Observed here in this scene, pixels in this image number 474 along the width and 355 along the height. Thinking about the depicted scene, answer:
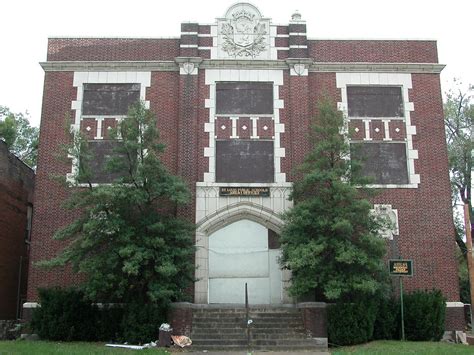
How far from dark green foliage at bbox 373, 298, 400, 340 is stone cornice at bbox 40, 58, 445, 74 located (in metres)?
9.11

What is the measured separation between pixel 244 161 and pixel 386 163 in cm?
534

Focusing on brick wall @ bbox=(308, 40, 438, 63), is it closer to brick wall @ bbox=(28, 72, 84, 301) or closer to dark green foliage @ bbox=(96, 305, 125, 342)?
brick wall @ bbox=(28, 72, 84, 301)

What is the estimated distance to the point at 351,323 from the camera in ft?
58.0

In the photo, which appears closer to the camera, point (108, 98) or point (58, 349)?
point (58, 349)

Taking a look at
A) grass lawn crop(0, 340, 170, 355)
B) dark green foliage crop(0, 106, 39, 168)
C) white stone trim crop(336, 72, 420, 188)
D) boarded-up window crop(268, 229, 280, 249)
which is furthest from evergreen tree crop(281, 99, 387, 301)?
dark green foliage crop(0, 106, 39, 168)

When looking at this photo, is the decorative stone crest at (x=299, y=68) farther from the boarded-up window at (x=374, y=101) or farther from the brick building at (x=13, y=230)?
the brick building at (x=13, y=230)

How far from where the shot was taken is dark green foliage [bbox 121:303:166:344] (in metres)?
17.6

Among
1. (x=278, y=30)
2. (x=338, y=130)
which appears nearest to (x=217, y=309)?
(x=338, y=130)

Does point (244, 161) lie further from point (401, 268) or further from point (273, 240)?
point (401, 268)

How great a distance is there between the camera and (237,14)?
23266 mm

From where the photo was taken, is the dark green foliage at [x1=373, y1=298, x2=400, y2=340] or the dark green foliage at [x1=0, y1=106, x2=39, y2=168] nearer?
the dark green foliage at [x1=373, y1=298, x2=400, y2=340]

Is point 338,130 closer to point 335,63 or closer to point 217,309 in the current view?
point 335,63

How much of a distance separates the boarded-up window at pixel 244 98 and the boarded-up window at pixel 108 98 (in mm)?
3248

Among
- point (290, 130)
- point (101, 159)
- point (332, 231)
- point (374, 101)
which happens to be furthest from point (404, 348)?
point (101, 159)
